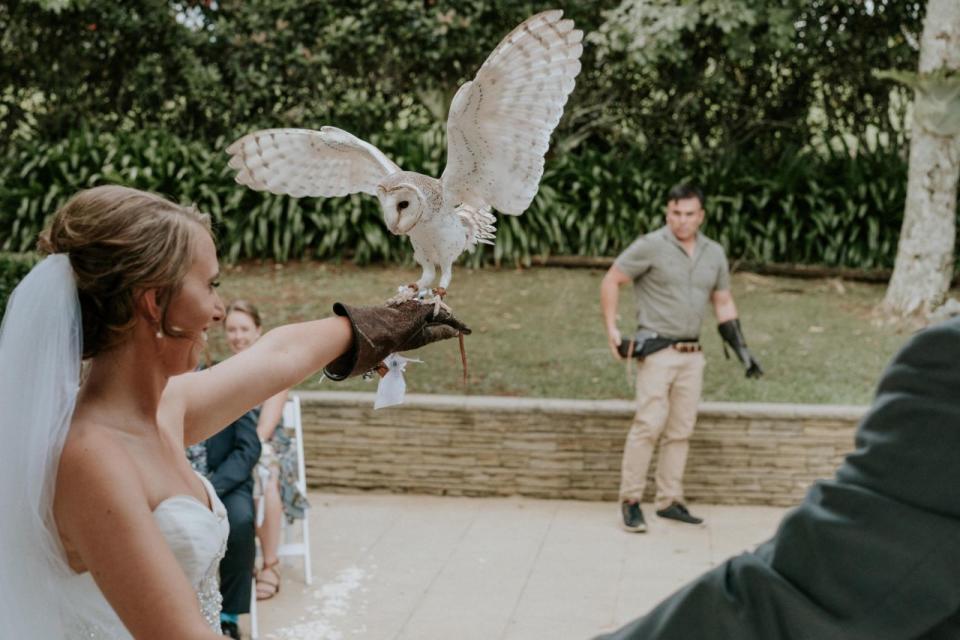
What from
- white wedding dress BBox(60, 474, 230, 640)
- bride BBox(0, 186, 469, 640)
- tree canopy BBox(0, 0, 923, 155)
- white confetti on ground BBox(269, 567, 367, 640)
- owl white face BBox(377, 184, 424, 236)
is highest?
tree canopy BBox(0, 0, 923, 155)

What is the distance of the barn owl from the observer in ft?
7.49

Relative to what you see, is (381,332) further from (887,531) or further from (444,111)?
(444,111)

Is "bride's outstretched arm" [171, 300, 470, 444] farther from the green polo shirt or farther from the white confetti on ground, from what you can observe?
the green polo shirt

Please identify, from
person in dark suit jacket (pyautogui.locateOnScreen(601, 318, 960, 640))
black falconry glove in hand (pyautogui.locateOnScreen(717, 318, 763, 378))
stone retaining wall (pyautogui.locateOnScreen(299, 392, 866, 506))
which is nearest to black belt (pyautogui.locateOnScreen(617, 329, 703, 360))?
black falconry glove in hand (pyautogui.locateOnScreen(717, 318, 763, 378))

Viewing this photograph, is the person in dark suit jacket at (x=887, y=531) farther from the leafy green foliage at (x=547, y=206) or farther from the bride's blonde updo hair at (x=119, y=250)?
the leafy green foliage at (x=547, y=206)

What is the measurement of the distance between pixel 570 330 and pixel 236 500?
15.0 feet

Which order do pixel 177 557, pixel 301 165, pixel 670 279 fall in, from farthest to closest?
1. pixel 670 279
2. pixel 301 165
3. pixel 177 557

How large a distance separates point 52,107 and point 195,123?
4.96ft

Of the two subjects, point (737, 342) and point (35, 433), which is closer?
point (35, 433)

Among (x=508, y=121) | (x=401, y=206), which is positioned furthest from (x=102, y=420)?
(x=508, y=121)

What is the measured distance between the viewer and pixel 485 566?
6.30 m

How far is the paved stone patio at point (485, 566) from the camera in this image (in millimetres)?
5590

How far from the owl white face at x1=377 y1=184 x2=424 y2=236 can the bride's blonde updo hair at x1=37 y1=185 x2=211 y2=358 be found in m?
0.37

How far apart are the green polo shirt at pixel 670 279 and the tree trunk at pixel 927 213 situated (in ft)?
12.2
